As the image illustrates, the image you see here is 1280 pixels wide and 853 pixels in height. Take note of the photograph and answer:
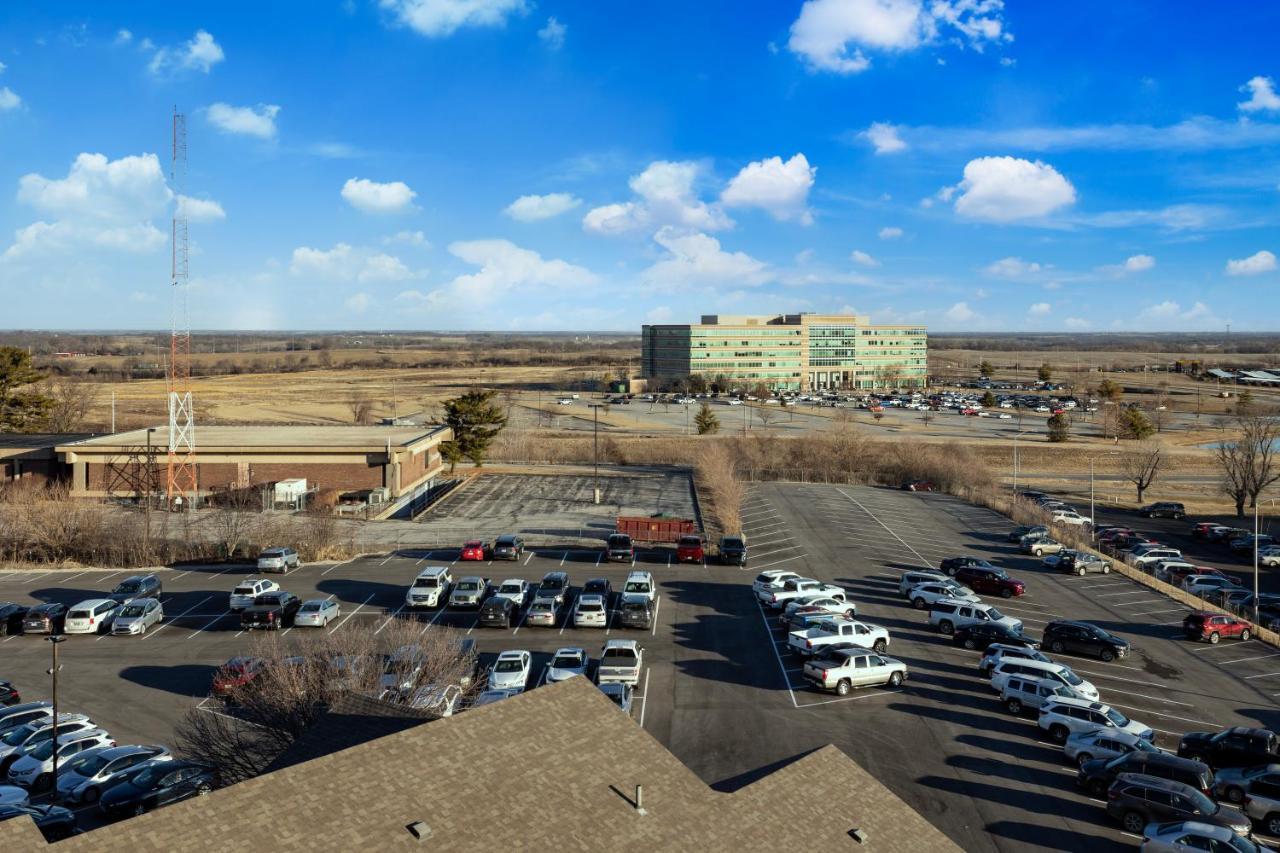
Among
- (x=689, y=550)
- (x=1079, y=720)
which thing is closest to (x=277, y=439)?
(x=689, y=550)

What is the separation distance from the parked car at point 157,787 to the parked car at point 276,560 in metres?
19.8

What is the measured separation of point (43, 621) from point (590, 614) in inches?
709

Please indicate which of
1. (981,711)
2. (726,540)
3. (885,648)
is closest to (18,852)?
(981,711)

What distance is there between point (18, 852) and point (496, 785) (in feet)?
15.5

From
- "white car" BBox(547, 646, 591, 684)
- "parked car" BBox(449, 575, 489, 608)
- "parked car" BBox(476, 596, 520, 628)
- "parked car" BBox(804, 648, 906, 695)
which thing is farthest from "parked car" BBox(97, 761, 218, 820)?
"parked car" BBox(804, 648, 906, 695)

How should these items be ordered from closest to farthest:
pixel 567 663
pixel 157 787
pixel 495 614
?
pixel 157 787 < pixel 567 663 < pixel 495 614

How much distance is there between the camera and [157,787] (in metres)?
17.3

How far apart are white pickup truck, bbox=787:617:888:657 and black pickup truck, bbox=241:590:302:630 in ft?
54.4

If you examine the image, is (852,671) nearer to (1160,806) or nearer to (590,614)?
(1160,806)

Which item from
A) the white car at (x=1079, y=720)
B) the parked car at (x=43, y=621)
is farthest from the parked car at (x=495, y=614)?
the white car at (x=1079, y=720)

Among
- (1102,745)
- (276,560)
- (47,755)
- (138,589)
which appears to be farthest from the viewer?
(276,560)

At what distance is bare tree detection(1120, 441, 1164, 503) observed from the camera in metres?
65.9

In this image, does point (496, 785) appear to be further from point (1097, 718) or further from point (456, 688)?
point (1097, 718)

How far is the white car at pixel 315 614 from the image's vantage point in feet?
97.7
